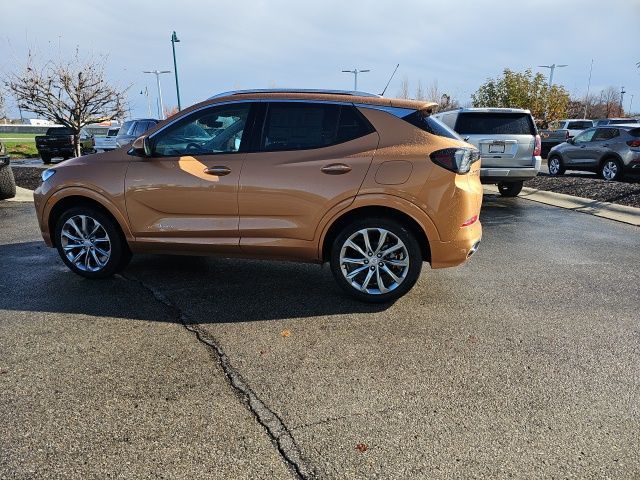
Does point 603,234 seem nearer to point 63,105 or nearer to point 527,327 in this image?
point 527,327

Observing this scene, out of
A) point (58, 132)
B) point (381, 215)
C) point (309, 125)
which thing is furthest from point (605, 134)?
point (58, 132)

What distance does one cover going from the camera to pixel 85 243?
4953mm

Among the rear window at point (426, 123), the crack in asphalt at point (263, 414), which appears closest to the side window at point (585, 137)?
the rear window at point (426, 123)

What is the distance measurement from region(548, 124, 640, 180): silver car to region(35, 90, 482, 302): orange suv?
11.3 meters

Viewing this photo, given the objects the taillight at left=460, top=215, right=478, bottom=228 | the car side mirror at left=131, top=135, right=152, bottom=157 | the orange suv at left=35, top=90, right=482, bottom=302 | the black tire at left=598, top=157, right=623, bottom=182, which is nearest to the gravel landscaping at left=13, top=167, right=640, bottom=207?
the black tire at left=598, top=157, right=623, bottom=182

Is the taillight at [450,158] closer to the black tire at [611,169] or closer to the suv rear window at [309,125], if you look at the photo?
the suv rear window at [309,125]

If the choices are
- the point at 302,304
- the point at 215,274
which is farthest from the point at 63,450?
the point at 215,274

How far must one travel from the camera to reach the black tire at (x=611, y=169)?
44.4 ft

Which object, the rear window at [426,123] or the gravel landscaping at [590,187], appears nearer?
the rear window at [426,123]

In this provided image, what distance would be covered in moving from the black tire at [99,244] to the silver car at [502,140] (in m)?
6.63

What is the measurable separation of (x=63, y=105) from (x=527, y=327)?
15.3 meters

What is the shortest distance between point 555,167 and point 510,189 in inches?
226

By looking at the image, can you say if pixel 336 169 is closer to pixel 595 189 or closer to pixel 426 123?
pixel 426 123

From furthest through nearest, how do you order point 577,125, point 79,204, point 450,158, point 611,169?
point 577,125 → point 611,169 → point 79,204 → point 450,158
